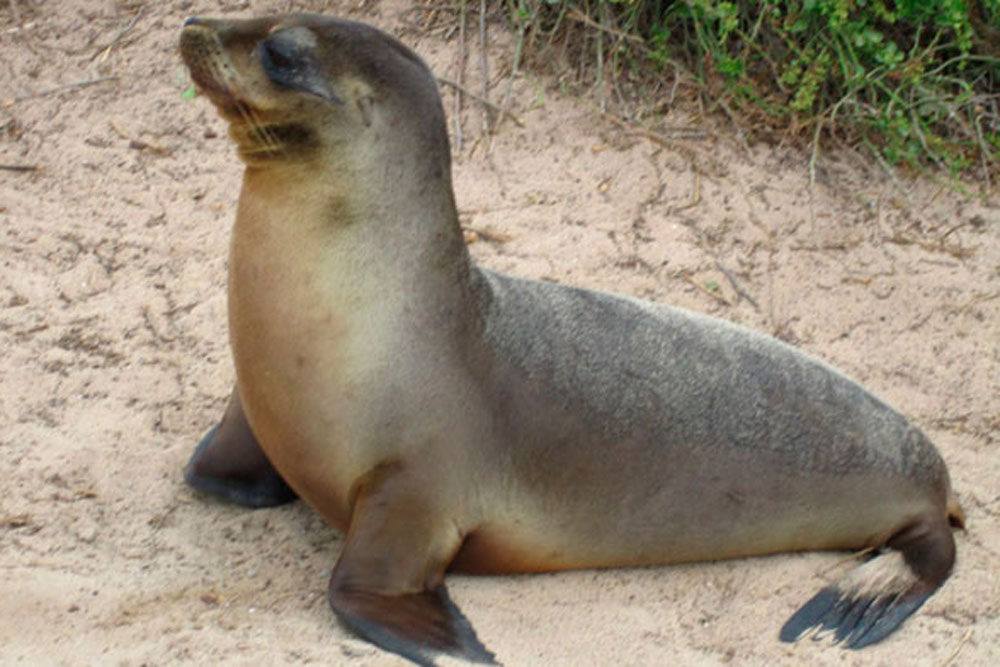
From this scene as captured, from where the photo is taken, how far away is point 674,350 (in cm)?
400

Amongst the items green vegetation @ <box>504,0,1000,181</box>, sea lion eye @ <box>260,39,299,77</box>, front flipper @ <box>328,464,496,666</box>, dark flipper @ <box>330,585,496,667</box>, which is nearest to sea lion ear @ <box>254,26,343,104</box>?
sea lion eye @ <box>260,39,299,77</box>

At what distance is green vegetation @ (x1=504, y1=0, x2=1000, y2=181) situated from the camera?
5820mm

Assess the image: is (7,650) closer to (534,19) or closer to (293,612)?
(293,612)

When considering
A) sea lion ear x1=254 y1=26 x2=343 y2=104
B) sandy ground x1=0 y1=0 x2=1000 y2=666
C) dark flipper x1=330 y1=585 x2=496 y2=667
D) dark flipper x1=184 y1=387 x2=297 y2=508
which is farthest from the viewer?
dark flipper x1=184 y1=387 x2=297 y2=508

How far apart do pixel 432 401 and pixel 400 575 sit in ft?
1.33

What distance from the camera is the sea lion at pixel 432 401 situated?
3426mm

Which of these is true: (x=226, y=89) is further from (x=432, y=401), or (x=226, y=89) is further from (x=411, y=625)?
(x=411, y=625)

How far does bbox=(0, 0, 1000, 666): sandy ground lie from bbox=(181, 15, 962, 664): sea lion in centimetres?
11

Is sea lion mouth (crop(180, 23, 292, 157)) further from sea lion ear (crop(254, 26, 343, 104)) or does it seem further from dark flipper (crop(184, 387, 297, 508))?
dark flipper (crop(184, 387, 297, 508))

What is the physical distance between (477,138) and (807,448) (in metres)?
2.27

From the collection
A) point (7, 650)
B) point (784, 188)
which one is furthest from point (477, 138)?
point (7, 650)

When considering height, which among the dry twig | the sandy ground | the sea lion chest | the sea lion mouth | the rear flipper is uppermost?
the sea lion mouth

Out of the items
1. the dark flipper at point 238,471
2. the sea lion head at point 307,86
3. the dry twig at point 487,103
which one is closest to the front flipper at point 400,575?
the dark flipper at point 238,471

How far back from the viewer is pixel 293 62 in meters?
3.39
